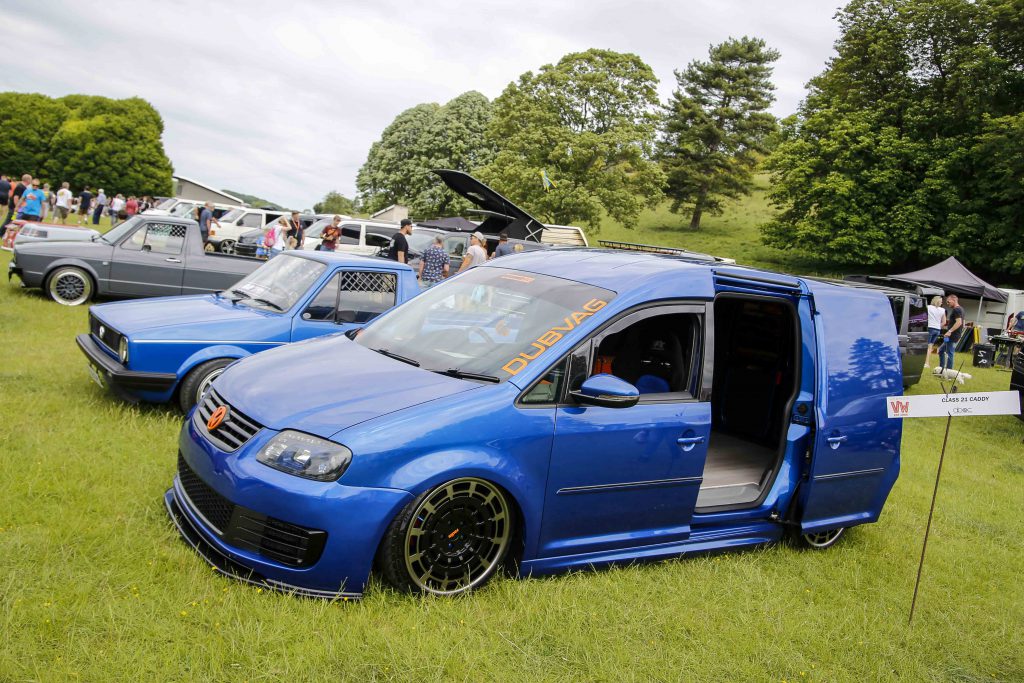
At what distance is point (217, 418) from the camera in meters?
3.85

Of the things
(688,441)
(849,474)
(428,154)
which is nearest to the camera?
(688,441)

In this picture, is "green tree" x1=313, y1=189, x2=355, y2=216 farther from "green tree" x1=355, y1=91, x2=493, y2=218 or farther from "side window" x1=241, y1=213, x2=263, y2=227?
"side window" x1=241, y1=213, x2=263, y2=227

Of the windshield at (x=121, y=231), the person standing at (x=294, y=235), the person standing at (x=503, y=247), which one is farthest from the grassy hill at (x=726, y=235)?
the windshield at (x=121, y=231)

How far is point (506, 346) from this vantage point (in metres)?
4.16

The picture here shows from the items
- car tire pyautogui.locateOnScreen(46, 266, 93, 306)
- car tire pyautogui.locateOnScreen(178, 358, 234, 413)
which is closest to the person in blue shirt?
car tire pyautogui.locateOnScreen(46, 266, 93, 306)

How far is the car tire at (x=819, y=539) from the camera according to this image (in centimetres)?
527

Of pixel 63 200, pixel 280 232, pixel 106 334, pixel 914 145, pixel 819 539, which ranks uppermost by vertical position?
pixel 914 145

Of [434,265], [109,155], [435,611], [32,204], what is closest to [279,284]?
[435,611]

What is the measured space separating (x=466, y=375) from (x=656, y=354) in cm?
143

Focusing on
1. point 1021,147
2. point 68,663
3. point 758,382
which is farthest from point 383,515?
point 1021,147

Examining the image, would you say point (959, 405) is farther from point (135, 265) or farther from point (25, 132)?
point (25, 132)

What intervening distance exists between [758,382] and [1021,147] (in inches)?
1296

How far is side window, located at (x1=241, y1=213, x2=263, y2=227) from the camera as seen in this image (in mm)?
27031

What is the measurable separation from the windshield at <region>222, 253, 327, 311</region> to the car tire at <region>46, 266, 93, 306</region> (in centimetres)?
551
